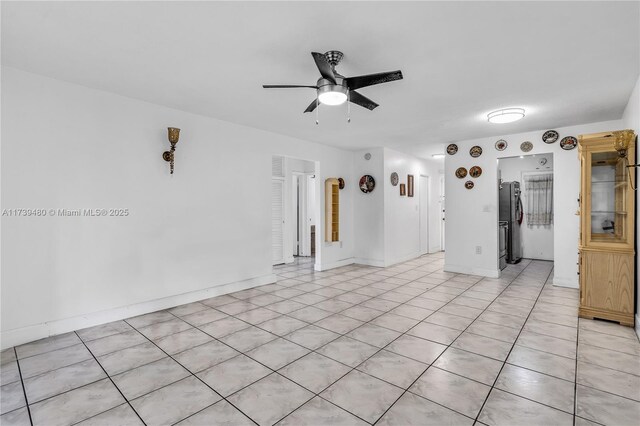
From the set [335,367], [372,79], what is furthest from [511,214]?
[335,367]

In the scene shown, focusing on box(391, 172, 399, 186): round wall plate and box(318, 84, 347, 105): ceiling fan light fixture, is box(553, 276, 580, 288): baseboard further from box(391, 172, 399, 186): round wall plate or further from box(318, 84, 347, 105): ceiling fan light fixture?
box(318, 84, 347, 105): ceiling fan light fixture

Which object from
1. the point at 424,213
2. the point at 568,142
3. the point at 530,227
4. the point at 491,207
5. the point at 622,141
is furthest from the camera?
the point at 424,213

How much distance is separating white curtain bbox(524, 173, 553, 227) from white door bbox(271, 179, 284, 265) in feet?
18.1

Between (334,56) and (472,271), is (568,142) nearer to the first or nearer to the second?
(472,271)

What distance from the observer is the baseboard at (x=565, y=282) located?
15.5ft

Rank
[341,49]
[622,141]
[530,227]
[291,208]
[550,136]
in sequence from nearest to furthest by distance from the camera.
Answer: [341,49]
[622,141]
[550,136]
[291,208]
[530,227]

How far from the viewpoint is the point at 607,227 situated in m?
3.47

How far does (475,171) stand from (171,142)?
491cm

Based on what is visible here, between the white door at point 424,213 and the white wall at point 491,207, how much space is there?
70.7 inches

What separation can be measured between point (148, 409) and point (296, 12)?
2620 mm

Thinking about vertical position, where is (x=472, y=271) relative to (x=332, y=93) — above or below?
below

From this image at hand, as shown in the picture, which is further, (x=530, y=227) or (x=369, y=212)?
(x=530, y=227)

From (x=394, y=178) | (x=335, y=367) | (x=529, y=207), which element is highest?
(x=394, y=178)

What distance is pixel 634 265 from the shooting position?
126 inches
